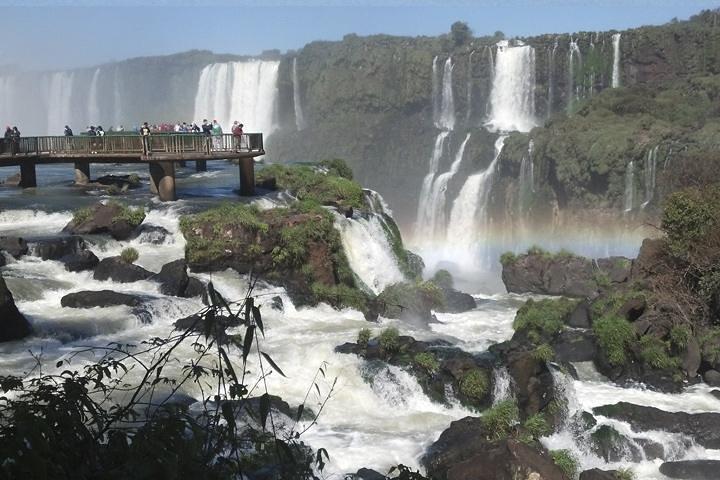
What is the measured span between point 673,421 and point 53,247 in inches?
618

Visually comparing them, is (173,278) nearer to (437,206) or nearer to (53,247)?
(53,247)

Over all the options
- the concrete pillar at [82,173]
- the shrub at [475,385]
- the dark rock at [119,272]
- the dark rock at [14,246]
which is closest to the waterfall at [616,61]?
the concrete pillar at [82,173]

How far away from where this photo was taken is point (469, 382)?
1706 centimetres

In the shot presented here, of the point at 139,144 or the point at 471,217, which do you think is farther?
the point at 471,217

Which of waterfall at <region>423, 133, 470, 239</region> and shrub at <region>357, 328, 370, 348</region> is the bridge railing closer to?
shrub at <region>357, 328, 370, 348</region>

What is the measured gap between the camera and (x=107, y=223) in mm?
23734

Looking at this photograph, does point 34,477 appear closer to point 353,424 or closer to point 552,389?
point 353,424

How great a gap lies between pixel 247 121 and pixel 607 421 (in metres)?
49.3

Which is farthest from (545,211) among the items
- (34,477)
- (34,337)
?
(34,477)

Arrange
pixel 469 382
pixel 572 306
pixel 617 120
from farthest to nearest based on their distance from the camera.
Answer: pixel 617 120
pixel 572 306
pixel 469 382

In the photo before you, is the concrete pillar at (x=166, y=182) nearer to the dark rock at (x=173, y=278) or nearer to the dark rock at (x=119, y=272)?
the dark rock at (x=119, y=272)

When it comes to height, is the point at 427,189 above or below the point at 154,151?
below

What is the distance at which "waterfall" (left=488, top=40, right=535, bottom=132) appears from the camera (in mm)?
50719

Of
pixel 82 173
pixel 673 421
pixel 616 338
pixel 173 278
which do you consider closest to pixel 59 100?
pixel 82 173
